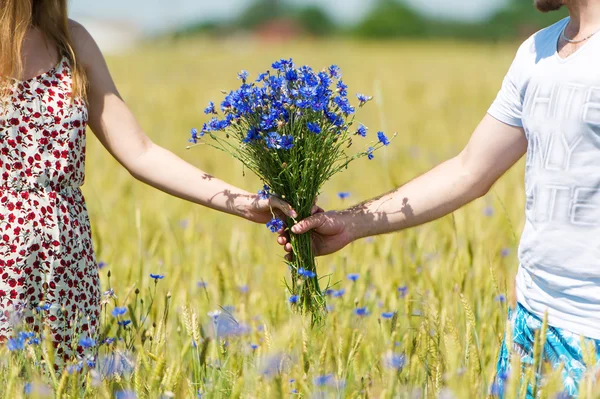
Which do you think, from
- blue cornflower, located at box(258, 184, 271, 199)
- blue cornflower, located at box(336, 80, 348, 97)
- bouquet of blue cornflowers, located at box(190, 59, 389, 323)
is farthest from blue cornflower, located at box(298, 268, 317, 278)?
blue cornflower, located at box(336, 80, 348, 97)

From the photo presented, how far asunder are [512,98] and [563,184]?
0.88 feet

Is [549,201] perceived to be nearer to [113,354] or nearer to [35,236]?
[113,354]

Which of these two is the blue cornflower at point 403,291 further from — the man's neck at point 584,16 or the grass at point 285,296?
the man's neck at point 584,16

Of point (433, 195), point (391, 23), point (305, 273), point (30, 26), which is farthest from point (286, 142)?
point (391, 23)

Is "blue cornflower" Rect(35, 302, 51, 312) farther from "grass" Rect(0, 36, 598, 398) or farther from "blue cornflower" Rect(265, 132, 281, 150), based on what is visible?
"blue cornflower" Rect(265, 132, 281, 150)

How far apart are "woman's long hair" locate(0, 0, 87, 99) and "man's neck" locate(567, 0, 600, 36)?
117cm

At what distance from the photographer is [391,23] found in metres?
56.9

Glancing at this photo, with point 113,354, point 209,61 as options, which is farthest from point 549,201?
point 209,61

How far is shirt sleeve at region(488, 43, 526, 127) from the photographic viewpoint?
165 centimetres

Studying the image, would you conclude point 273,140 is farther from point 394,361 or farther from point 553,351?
point 553,351

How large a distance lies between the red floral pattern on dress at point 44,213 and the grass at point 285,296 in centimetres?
13

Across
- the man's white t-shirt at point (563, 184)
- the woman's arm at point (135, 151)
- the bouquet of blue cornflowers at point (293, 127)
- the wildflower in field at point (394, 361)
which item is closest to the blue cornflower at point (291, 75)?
the bouquet of blue cornflowers at point (293, 127)

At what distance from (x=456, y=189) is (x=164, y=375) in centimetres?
86

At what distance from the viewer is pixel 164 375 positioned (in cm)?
147
